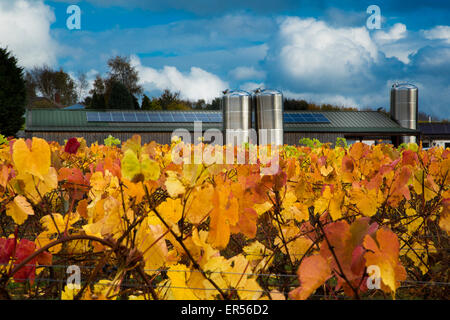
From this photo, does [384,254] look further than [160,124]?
No

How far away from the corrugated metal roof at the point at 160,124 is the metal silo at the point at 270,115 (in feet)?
12.4

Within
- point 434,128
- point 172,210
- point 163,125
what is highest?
point 434,128

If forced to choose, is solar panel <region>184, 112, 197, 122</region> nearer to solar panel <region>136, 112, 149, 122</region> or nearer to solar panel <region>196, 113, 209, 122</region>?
solar panel <region>196, 113, 209, 122</region>

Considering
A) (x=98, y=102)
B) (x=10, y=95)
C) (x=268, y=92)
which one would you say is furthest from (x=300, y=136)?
(x=98, y=102)

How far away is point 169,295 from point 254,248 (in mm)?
496

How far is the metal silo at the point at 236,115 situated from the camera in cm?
2180

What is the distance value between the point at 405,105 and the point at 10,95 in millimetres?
23768

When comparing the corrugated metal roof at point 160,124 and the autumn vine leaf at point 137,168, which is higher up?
the corrugated metal roof at point 160,124

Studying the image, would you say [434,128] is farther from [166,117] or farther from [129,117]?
[129,117]

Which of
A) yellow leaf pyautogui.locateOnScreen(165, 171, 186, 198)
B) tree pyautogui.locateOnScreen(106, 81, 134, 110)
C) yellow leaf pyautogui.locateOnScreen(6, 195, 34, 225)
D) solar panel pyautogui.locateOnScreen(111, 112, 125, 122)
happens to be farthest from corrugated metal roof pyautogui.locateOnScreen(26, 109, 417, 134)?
yellow leaf pyautogui.locateOnScreen(165, 171, 186, 198)

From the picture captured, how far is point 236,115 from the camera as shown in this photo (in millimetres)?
22047

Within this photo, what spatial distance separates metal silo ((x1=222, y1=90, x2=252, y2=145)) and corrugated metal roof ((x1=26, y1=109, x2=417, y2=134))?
13.3 feet

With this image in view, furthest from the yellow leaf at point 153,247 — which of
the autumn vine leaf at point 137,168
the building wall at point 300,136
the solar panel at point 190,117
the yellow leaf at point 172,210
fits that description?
the solar panel at point 190,117

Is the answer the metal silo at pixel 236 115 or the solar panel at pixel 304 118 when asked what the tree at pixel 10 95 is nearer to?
the metal silo at pixel 236 115
